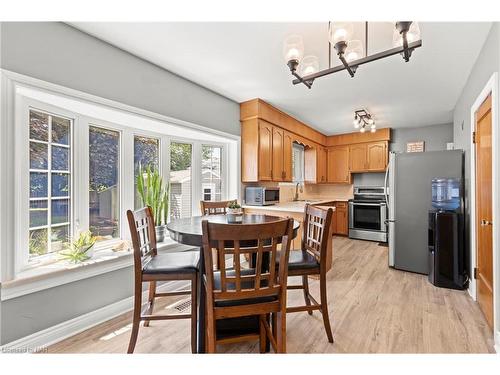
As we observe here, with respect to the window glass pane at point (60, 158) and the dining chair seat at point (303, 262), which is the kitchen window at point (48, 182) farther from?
the dining chair seat at point (303, 262)

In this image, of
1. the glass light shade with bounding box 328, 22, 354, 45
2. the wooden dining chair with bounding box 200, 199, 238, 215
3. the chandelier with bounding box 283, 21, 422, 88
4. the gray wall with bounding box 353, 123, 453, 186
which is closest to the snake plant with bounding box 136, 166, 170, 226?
the wooden dining chair with bounding box 200, 199, 238, 215

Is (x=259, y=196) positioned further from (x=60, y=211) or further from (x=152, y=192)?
(x=60, y=211)

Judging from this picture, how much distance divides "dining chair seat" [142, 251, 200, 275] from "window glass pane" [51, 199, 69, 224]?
0.89 meters

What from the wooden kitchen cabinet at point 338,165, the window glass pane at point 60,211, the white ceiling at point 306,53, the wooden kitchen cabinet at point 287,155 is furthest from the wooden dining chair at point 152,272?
the wooden kitchen cabinet at point 338,165

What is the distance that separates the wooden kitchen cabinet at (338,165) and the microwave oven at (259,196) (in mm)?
2763

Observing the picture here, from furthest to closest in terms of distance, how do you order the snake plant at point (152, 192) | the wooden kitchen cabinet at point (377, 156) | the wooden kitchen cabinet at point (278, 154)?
the wooden kitchen cabinet at point (377, 156) < the wooden kitchen cabinet at point (278, 154) < the snake plant at point (152, 192)

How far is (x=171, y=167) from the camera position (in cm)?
302

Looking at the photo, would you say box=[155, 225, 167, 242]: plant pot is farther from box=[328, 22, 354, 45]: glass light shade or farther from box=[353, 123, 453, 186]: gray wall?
box=[353, 123, 453, 186]: gray wall

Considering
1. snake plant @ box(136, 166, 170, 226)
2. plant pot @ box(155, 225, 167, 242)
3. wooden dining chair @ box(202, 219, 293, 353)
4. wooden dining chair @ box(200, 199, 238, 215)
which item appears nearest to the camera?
wooden dining chair @ box(202, 219, 293, 353)

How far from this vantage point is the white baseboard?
5.24 ft

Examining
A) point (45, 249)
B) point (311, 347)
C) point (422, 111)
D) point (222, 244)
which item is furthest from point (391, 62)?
point (45, 249)

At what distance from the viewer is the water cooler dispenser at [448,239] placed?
8.85ft

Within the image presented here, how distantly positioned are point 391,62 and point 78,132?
303 cm
